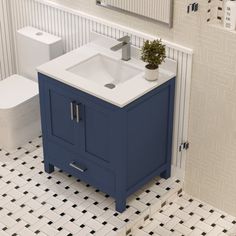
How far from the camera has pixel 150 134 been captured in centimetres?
428

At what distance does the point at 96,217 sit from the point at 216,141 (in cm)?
93

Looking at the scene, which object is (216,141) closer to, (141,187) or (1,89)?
(141,187)

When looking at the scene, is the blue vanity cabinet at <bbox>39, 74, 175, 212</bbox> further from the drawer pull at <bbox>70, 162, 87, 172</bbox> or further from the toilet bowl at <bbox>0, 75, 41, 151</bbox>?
the toilet bowl at <bbox>0, 75, 41, 151</bbox>

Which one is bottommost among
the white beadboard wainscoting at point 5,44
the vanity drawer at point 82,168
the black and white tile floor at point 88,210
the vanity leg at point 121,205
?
the black and white tile floor at point 88,210

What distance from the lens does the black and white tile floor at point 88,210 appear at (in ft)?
13.8

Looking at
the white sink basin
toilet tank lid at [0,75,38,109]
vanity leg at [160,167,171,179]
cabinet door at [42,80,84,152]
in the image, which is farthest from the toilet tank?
vanity leg at [160,167,171,179]

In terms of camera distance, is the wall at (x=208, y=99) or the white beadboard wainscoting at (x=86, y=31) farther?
the white beadboard wainscoting at (x=86, y=31)

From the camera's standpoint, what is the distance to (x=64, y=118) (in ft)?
14.3

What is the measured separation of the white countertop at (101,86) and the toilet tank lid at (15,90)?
1.82 feet

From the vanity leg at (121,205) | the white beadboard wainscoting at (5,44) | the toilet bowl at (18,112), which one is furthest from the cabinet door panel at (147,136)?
the white beadboard wainscoting at (5,44)

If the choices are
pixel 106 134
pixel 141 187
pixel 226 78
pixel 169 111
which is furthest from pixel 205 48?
pixel 141 187

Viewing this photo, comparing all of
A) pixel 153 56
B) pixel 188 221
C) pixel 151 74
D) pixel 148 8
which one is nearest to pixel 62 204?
pixel 188 221

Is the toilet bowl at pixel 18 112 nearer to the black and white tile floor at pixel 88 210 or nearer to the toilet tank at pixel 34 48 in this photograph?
the toilet tank at pixel 34 48

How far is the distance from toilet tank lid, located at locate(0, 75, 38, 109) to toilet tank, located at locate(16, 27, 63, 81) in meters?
0.12
